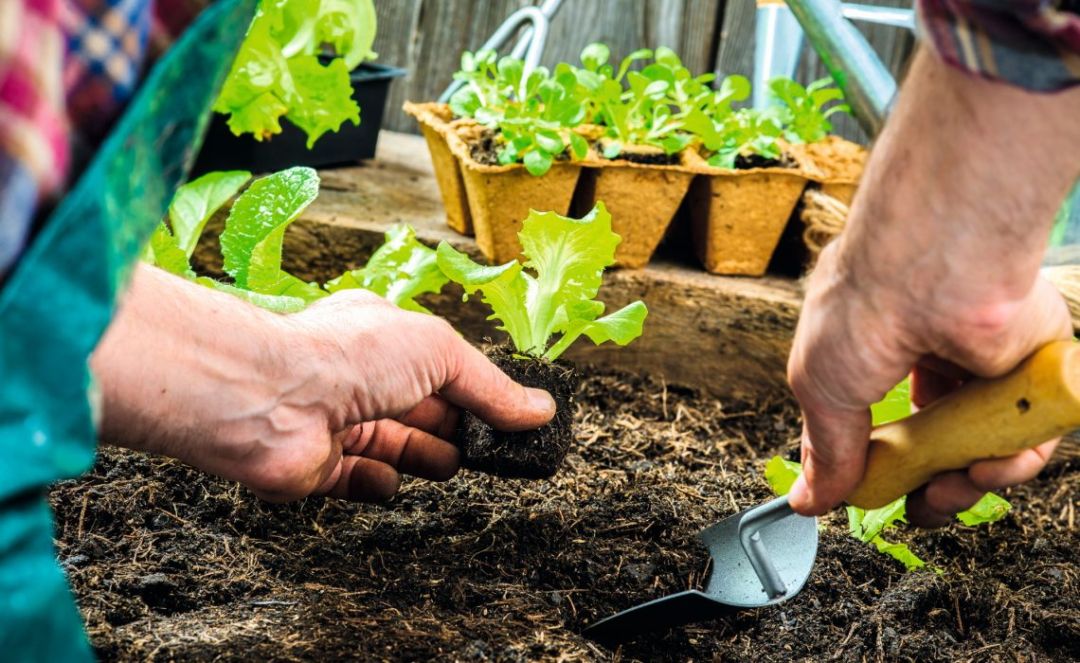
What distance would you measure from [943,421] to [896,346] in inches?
6.1

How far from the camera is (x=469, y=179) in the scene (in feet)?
6.36

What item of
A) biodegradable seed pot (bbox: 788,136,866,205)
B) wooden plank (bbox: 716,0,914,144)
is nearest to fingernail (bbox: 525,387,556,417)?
biodegradable seed pot (bbox: 788,136,866,205)

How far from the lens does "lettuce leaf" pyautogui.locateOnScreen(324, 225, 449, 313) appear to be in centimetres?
161

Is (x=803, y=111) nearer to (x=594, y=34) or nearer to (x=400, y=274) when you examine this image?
(x=400, y=274)

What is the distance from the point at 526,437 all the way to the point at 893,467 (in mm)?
533

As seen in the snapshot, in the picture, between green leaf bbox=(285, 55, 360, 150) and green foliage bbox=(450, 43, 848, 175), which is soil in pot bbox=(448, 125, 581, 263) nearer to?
green foliage bbox=(450, 43, 848, 175)

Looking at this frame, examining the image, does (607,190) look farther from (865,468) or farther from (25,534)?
(25,534)

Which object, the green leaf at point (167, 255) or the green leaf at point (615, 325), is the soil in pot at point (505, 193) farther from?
the green leaf at point (167, 255)

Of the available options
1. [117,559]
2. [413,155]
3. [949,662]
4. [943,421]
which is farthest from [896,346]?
[413,155]

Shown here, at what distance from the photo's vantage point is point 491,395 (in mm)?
1337

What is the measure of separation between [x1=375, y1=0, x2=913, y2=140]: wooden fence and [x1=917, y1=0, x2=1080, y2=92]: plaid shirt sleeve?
2.41 m

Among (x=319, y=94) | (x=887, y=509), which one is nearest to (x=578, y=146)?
(x=319, y=94)

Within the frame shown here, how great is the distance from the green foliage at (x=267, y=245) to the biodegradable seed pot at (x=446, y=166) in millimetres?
408

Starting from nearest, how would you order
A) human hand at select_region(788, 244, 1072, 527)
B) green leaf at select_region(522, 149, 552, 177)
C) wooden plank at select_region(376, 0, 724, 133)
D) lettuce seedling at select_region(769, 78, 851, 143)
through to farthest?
human hand at select_region(788, 244, 1072, 527), green leaf at select_region(522, 149, 552, 177), lettuce seedling at select_region(769, 78, 851, 143), wooden plank at select_region(376, 0, 724, 133)
